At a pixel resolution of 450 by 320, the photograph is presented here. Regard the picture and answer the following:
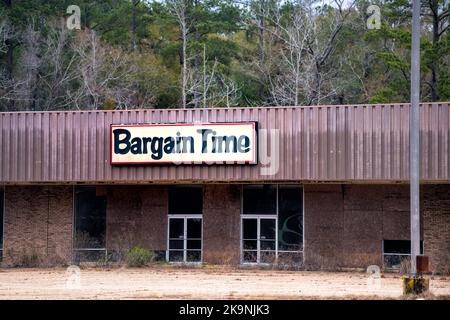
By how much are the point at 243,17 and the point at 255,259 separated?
1329 inches

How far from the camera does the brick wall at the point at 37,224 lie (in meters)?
38.0

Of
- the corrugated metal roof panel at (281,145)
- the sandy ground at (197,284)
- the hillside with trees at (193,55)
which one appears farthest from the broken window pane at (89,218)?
the hillside with trees at (193,55)

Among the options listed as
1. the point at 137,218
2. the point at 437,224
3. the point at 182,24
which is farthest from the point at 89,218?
the point at 182,24

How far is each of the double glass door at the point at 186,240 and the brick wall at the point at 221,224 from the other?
475mm

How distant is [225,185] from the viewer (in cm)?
3747

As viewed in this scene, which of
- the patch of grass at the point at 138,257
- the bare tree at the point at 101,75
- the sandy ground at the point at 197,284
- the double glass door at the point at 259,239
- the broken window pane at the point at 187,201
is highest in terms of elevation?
the bare tree at the point at 101,75

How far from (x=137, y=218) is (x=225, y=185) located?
3.86 meters

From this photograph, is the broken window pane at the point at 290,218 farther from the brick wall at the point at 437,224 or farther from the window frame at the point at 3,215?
the window frame at the point at 3,215

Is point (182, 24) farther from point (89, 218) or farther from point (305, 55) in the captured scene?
point (89, 218)

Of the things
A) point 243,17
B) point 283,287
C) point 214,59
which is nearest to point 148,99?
point 214,59

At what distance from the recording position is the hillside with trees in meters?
57.6

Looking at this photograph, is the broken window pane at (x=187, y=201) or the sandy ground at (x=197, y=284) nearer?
the sandy ground at (x=197, y=284)

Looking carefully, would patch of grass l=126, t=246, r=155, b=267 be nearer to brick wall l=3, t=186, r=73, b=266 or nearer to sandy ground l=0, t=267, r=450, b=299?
sandy ground l=0, t=267, r=450, b=299

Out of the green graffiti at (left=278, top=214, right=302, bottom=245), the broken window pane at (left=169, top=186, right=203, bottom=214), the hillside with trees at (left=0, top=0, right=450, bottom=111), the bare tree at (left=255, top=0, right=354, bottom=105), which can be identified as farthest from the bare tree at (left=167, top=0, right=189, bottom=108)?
the green graffiti at (left=278, top=214, right=302, bottom=245)
